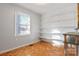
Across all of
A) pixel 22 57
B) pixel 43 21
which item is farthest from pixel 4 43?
pixel 43 21

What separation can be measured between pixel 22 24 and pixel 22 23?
0.02 m

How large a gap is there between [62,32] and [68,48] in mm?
323

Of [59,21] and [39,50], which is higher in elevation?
[59,21]

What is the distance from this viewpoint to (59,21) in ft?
6.71

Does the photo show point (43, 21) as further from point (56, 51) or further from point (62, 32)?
point (56, 51)

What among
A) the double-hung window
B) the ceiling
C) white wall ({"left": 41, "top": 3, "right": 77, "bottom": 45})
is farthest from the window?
white wall ({"left": 41, "top": 3, "right": 77, "bottom": 45})

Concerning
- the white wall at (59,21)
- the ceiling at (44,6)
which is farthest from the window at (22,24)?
the white wall at (59,21)

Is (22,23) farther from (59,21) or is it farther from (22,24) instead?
(59,21)

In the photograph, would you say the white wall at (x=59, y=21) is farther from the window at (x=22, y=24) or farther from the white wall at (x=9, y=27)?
the window at (x=22, y=24)

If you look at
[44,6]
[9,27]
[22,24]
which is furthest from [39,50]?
[44,6]

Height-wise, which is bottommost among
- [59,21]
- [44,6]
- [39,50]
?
[39,50]

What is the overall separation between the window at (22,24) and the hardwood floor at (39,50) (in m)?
0.32

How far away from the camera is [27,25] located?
2.11 meters

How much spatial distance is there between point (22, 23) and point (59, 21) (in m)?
0.73
